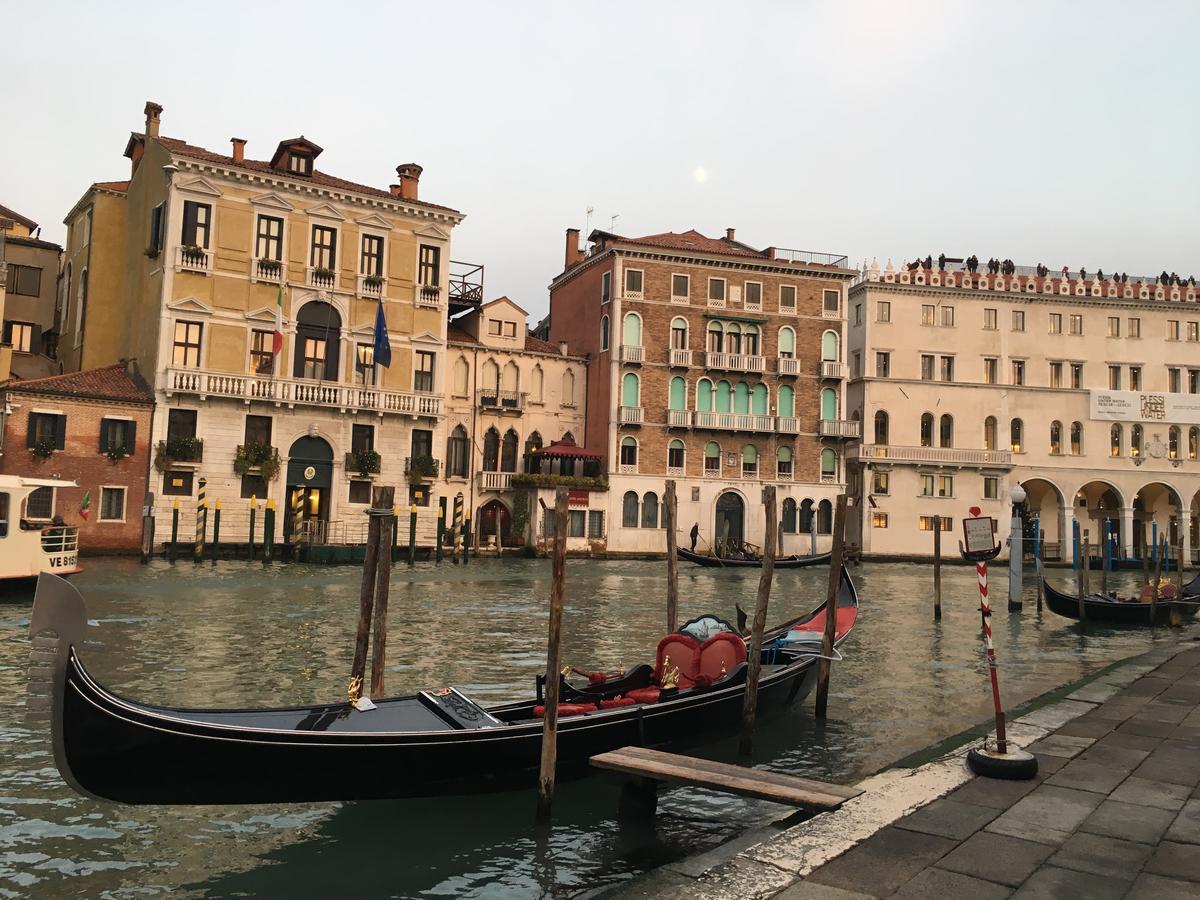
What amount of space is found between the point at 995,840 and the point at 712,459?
31956 mm

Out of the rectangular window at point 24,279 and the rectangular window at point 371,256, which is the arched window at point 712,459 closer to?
the rectangular window at point 371,256

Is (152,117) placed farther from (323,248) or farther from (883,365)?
(883,365)

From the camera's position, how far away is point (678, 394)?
120ft

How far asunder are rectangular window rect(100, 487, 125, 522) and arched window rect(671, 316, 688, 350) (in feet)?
63.5

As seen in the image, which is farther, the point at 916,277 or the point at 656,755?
the point at 916,277

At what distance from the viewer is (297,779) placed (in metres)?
5.89

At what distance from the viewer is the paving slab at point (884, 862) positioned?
4297 mm

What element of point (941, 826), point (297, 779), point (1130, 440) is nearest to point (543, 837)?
point (297, 779)

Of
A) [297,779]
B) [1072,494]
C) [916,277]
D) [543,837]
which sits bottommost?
[543,837]

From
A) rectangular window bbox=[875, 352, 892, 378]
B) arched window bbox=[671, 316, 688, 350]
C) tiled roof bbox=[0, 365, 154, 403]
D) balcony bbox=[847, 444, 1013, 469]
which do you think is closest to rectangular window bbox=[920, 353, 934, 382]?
rectangular window bbox=[875, 352, 892, 378]

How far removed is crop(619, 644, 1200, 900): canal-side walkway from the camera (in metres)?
4.29

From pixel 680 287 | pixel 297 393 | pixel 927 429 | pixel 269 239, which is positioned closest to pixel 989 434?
pixel 927 429

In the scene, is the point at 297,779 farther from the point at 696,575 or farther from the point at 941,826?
the point at 696,575

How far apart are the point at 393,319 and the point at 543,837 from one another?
2625 centimetres
